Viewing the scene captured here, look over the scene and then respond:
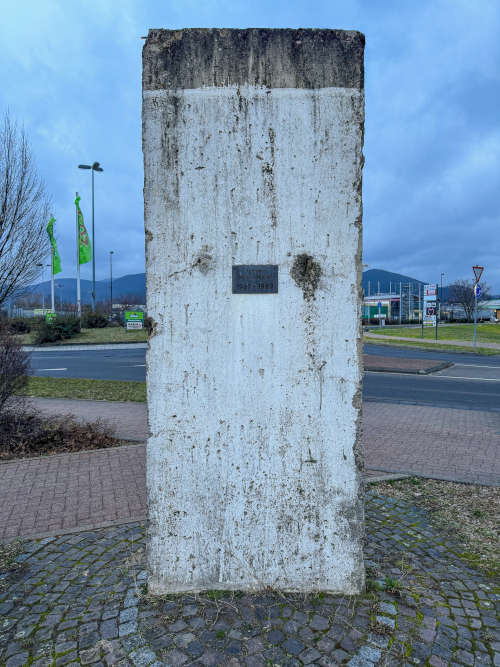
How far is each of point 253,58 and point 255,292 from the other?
143cm

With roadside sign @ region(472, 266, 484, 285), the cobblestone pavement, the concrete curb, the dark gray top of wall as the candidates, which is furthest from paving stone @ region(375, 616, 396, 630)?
roadside sign @ region(472, 266, 484, 285)

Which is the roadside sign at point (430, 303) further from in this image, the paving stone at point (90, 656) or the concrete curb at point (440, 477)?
the paving stone at point (90, 656)

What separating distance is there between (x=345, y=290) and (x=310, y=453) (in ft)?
3.43

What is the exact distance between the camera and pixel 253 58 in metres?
2.75

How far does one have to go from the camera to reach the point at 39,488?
482 centimetres

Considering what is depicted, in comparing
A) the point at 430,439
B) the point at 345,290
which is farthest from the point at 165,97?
the point at 430,439

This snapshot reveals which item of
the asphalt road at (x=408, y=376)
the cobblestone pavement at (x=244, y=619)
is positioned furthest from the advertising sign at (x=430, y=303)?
the cobblestone pavement at (x=244, y=619)

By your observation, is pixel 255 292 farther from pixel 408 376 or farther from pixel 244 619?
pixel 408 376

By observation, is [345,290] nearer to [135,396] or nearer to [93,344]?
[135,396]

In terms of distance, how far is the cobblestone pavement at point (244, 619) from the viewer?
2381 mm

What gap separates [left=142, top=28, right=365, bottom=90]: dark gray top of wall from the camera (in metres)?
2.74

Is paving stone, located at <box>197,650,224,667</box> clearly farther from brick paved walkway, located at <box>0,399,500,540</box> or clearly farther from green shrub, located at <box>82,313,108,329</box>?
green shrub, located at <box>82,313,108,329</box>

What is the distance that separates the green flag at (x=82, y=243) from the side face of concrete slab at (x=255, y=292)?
26518mm

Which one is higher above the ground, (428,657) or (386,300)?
(386,300)
